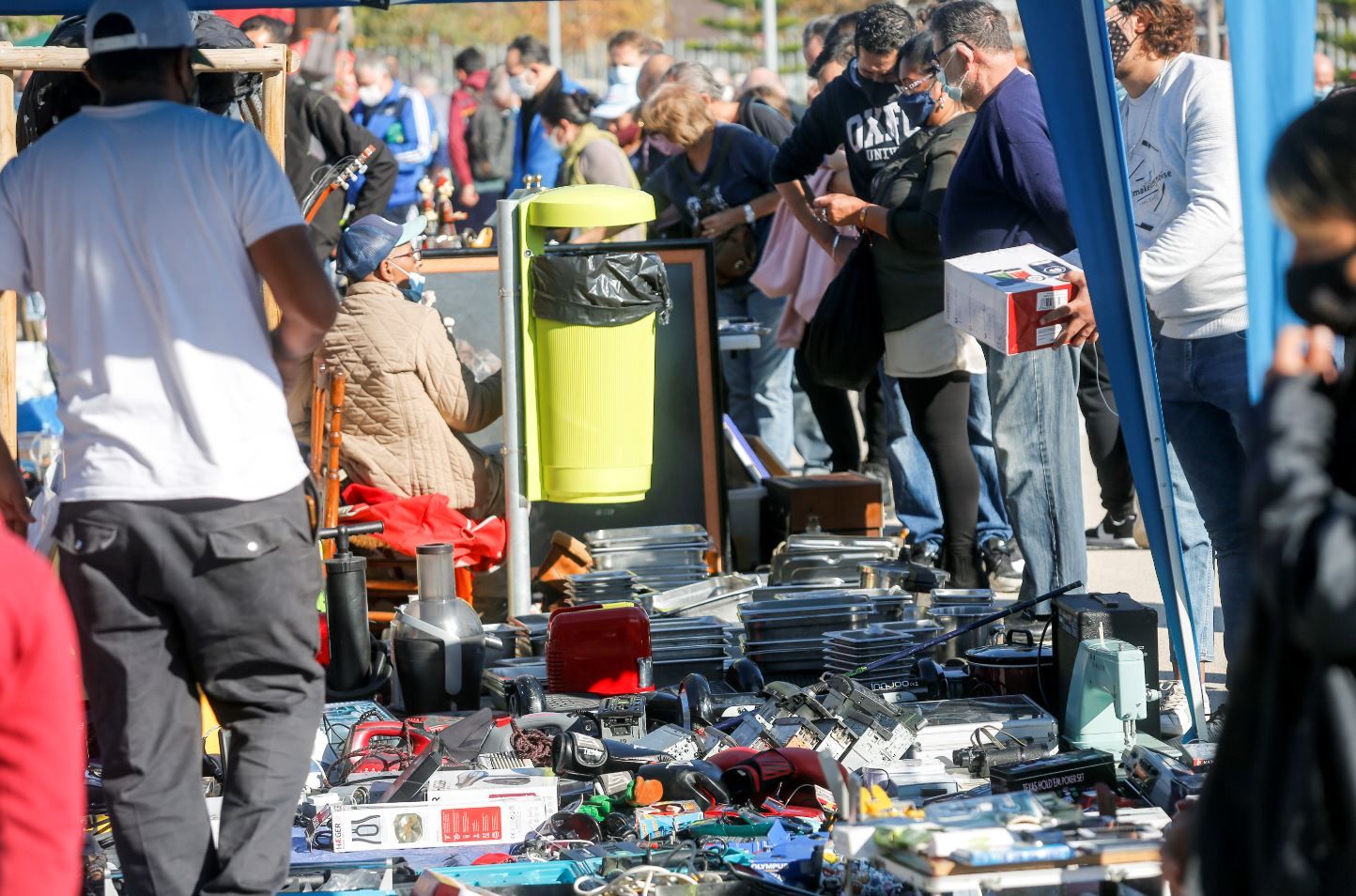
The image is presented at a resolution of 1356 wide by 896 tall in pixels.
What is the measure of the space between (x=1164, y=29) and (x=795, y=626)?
2170 mm

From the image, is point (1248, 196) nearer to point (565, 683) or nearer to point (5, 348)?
point (565, 683)

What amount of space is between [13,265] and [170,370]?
0.41m

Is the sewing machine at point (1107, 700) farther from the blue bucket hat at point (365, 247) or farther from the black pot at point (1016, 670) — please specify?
the blue bucket hat at point (365, 247)

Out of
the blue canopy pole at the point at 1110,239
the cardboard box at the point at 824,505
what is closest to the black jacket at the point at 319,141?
the cardboard box at the point at 824,505

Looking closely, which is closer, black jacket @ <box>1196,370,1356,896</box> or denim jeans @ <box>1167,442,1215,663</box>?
black jacket @ <box>1196,370,1356,896</box>

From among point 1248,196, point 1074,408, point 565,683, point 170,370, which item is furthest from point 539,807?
point 1074,408

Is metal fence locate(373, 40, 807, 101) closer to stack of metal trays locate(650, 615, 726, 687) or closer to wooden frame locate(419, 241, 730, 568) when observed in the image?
wooden frame locate(419, 241, 730, 568)

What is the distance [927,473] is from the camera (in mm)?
7254

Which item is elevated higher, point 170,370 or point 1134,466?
Result: point 170,370

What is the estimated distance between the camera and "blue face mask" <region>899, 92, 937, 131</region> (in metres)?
6.46

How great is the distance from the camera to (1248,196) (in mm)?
3719

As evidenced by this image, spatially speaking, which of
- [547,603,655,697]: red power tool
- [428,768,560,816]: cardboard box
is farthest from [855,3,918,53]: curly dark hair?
[428,768,560,816]: cardboard box

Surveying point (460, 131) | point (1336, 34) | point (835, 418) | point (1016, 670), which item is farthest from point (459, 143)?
point (1336, 34)

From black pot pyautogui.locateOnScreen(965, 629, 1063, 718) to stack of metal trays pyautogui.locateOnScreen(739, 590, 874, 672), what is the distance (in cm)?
57
